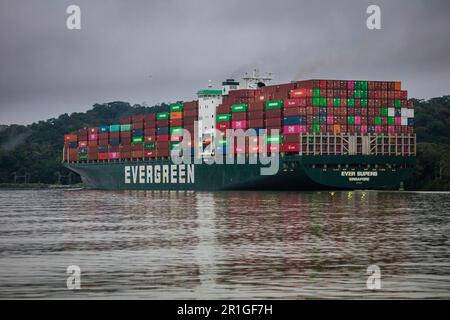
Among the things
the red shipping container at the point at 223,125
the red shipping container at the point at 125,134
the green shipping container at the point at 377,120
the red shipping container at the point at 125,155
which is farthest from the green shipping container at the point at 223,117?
the red shipping container at the point at 125,134

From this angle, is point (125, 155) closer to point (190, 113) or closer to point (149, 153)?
point (149, 153)

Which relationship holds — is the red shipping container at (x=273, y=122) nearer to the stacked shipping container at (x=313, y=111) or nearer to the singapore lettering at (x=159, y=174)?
the stacked shipping container at (x=313, y=111)

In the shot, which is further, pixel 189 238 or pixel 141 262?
pixel 189 238

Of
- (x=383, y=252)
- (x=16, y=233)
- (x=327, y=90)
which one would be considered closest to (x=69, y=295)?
Answer: (x=383, y=252)

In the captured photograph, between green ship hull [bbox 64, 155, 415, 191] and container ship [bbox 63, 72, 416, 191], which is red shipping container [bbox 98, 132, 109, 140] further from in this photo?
container ship [bbox 63, 72, 416, 191]

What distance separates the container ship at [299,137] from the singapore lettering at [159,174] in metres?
0.34

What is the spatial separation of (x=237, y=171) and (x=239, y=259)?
9141cm

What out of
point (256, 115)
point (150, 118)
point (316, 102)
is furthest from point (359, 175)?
point (150, 118)

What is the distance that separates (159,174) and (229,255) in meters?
112

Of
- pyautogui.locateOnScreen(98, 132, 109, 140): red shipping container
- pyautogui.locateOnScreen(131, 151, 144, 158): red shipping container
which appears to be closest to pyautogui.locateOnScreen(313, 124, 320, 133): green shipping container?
pyautogui.locateOnScreen(131, 151, 144, 158): red shipping container

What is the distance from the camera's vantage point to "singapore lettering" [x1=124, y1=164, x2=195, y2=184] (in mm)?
147000

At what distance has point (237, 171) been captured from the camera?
132 m

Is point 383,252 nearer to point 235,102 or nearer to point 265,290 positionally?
point 265,290

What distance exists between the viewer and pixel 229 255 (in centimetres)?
A: 4241
